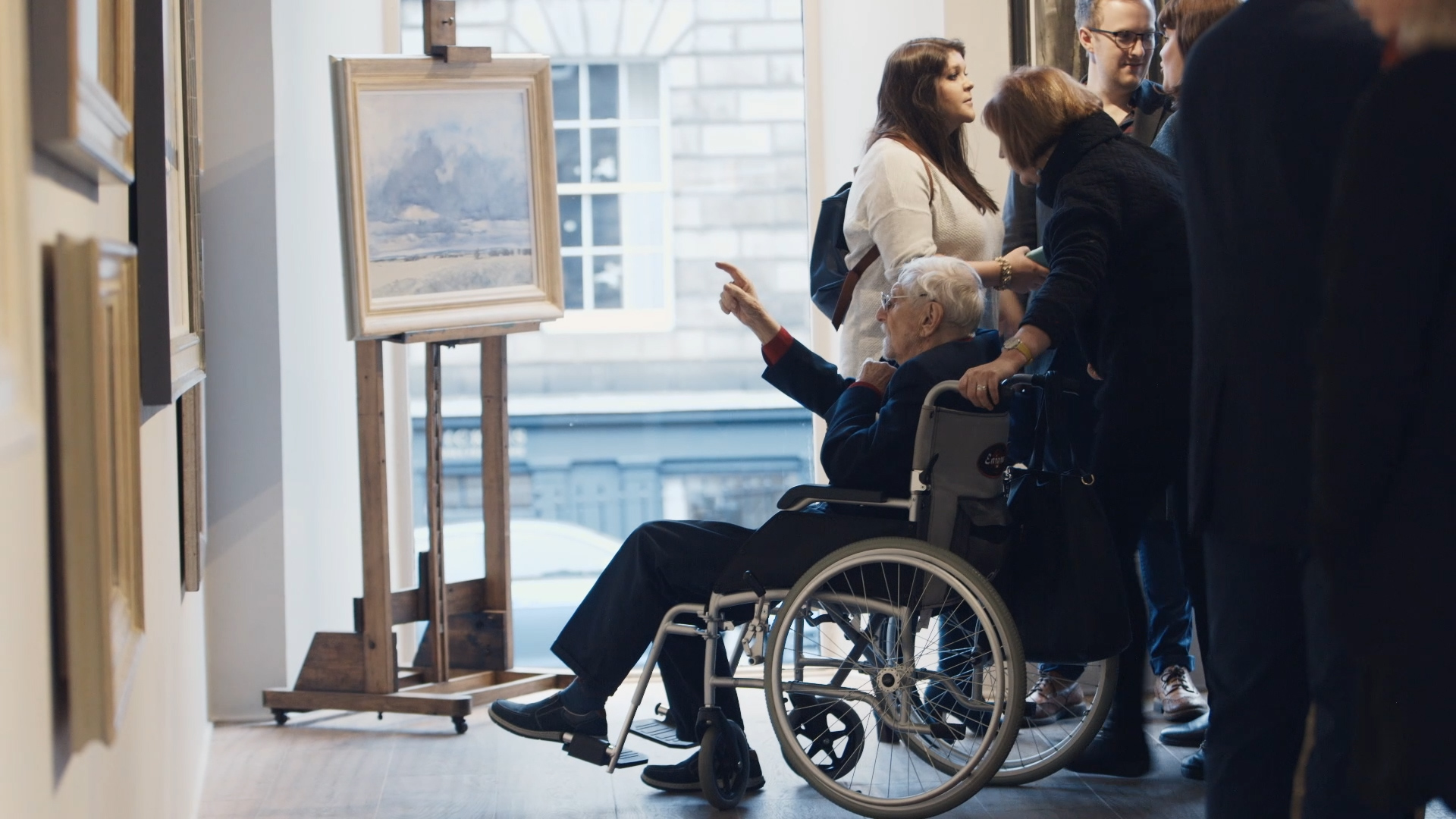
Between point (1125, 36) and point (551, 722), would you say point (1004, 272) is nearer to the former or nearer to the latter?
point (1125, 36)

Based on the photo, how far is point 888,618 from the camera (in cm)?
258

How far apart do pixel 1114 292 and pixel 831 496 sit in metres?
0.66

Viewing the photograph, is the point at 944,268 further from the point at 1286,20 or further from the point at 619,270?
the point at 619,270

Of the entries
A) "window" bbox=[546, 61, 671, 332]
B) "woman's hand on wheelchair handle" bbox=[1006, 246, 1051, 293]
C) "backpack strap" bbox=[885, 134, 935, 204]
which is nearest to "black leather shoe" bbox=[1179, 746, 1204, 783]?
"woman's hand on wheelchair handle" bbox=[1006, 246, 1051, 293]

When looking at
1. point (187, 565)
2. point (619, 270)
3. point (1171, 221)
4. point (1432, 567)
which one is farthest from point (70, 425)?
point (619, 270)

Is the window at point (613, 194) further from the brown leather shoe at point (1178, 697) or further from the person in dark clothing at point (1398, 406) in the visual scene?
the person in dark clothing at point (1398, 406)

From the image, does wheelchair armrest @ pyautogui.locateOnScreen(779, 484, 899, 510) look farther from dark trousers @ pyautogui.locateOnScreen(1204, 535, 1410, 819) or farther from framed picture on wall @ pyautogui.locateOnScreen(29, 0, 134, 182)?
framed picture on wall @ pyautogui.locateOnScreen(29, 0, 134, 182)

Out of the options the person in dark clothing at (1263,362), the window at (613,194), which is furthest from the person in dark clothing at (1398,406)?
the window at (613,194)

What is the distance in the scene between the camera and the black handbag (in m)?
2.47

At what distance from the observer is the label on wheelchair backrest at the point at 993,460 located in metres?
2.48

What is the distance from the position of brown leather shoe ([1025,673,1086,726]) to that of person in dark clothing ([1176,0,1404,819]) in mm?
1419

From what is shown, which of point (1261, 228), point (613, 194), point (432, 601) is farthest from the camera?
point (613, 194)

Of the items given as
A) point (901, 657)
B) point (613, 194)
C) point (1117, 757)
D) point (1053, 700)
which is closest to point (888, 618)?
point (901, 657)

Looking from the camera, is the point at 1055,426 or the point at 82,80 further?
the point at 1055,426
